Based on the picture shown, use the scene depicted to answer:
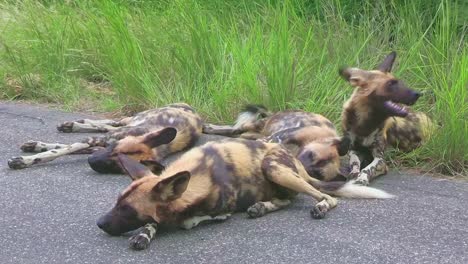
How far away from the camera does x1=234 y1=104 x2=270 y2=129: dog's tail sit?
570 centimetres

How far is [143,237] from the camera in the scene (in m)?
3.50

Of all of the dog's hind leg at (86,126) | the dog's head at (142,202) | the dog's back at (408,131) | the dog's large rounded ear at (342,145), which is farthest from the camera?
the dog's hind leg at (86,126)

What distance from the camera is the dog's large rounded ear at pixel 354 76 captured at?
5.22m

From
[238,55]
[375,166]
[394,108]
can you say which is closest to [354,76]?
[394,108]

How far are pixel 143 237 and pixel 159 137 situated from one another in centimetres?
142

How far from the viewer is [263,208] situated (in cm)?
399

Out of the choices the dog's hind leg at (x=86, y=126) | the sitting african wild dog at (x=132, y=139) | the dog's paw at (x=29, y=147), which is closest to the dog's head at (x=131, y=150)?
the sitting african wild dog at (x=132, y=139)

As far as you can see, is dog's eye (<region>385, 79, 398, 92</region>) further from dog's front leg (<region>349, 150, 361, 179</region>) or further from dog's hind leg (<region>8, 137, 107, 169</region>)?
dog's hind leg (<region>8, 137, 107, 169</region>)

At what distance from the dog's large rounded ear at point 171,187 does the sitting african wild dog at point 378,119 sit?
5.38ft

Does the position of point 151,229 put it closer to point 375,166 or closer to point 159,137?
point 159,137

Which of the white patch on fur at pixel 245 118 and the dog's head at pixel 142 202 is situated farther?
the white patch on fur at pixel 245 118

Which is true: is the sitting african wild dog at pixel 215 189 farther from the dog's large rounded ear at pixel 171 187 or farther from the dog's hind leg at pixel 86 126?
the dog's hind leg at pixel 86 126

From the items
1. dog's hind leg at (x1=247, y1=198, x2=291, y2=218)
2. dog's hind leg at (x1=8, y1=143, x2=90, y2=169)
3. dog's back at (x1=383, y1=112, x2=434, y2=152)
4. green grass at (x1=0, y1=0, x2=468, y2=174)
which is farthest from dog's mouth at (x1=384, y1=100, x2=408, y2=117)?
dog's hind leg at (x1=8, y1=143, x2=90, y2=169)

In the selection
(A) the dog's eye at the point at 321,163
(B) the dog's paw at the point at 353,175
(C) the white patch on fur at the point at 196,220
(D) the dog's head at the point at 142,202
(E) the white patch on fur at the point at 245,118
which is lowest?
(E) the white patch on fur at the point at 245,118
